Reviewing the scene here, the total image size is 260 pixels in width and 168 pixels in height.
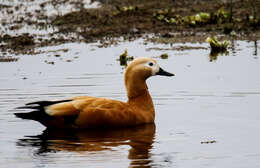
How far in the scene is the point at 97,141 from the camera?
8.70m

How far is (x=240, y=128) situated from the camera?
8.92 metres

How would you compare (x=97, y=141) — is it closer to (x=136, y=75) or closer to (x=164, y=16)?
(x=136, y=75)

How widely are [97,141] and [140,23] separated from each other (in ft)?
39.1

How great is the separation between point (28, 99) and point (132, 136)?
2977 millimetres

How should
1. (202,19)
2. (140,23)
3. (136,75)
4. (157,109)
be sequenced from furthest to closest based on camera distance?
(140,23)
(202,19)
(157,109)
(136,75)

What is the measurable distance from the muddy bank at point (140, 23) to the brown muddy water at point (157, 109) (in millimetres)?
1466

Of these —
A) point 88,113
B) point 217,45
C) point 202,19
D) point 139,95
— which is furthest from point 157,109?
point 202,19

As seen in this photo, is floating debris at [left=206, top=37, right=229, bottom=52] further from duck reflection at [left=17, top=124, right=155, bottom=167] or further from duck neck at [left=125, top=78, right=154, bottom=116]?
duck reflection at [left=17, top=124, right=155, bottom=167]

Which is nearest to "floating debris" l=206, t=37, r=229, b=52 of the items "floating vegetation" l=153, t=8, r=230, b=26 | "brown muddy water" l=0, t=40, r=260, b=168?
"brown muddy water" l=0, t=40, r=260, b=168

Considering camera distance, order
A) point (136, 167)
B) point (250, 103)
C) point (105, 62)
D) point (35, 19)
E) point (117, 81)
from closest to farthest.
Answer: point (136, 167) < point (250, 103) < point (117, 81) < point (105, 62) < point (35, 19)

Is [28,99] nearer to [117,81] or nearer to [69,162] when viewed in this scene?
[117,81]

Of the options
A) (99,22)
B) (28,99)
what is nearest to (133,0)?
(99,22)

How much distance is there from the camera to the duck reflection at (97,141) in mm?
8109

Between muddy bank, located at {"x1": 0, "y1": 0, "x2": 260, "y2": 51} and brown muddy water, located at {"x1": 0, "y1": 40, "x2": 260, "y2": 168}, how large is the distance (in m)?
1.47
